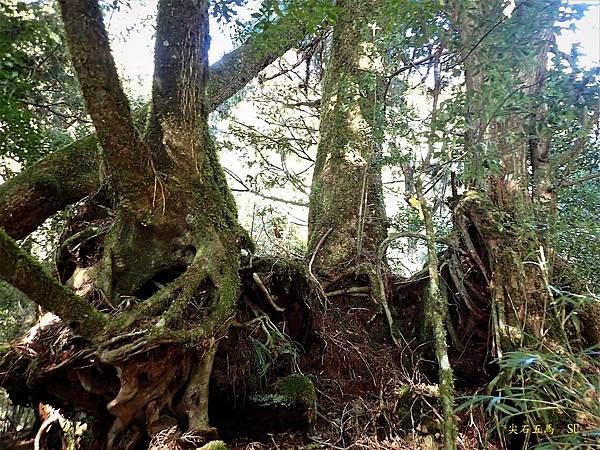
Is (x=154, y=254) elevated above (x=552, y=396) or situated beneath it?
elevated above

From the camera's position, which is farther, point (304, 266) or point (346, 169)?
point (346, 169)

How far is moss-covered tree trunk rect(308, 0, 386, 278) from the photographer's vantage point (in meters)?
4.26

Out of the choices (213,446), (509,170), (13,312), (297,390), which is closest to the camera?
(213,446)

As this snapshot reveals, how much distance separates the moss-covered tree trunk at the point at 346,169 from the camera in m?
4.26

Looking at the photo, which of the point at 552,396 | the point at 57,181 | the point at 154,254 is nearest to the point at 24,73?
the point at 57,181

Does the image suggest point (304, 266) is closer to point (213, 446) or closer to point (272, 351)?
point (272, 351)

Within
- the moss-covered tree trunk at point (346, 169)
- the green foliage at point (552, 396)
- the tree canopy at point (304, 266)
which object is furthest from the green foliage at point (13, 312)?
the green foliage at point (552, 396)

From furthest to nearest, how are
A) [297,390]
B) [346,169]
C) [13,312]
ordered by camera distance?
[13,312], [346,169], [297,390]

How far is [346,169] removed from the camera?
5027mm

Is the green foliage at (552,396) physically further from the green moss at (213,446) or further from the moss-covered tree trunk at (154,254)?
the moss-covered tree trunk at (154,254)

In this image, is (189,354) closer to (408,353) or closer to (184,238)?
(184,238)

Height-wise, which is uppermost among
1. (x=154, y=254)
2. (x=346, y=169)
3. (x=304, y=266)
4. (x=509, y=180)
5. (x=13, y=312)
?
(x=346, y=169)

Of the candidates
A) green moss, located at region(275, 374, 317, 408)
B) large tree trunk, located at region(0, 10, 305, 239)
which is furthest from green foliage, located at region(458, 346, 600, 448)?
large tree trunk, located at region(0, 10, 305, 239)

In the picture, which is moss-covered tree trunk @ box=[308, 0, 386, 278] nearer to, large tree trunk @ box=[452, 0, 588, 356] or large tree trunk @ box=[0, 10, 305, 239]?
large tree trunk @ box=[452, 0, 588, 356]
